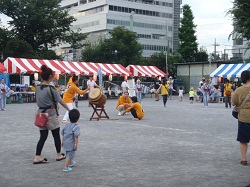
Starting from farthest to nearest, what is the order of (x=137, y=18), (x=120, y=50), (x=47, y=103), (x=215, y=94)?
1. (x=137, y=18)
2. (x=120, y=50)
3. (x=215, y=94)
4. (x=47, y=103)

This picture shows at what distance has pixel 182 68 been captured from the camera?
50.6 metres

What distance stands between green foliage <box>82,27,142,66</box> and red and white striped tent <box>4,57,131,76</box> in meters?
13.5

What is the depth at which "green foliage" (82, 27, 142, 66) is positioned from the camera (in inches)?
2030

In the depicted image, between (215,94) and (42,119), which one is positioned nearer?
(42,119)

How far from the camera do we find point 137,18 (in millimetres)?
100438

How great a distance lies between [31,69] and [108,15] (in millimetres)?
67131

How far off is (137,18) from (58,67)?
7066 centimetres

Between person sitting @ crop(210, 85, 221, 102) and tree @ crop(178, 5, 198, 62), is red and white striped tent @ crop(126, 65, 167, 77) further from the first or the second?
tree @ crop(178, 5, 198, 62)

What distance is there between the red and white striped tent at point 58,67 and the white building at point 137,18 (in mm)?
57682

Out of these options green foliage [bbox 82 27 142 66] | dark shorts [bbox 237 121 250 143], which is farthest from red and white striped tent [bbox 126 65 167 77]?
dark shorts [bbox 237 121 250 143]

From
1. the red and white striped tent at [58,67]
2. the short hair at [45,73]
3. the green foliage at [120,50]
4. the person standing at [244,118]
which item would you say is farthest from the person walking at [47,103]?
the green foliage at [120,50]

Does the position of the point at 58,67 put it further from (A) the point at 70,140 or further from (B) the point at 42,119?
(A) the point at 70,140

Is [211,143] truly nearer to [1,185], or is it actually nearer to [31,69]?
[1,185]

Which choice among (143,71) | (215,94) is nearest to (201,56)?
(143,71)
